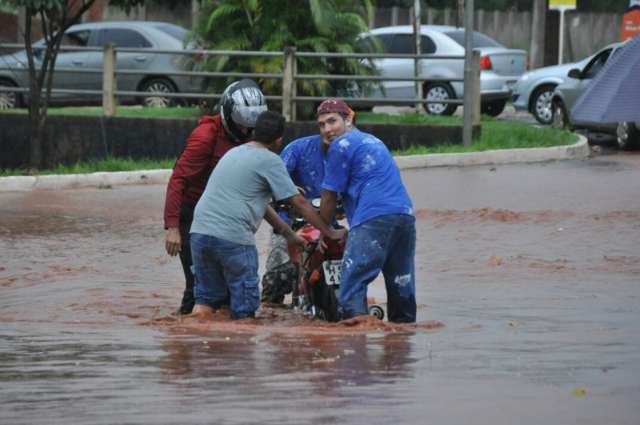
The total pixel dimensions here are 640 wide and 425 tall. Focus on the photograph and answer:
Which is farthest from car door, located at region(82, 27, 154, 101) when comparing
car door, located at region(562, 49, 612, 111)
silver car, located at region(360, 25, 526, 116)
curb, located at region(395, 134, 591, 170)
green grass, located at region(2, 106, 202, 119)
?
curb, located at region(395, 134, 591, 170)

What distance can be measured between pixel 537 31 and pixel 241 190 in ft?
115

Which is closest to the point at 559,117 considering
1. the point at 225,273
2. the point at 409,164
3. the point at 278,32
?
the point at 278,32

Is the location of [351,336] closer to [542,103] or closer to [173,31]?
[542,103]

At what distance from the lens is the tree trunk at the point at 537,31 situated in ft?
141

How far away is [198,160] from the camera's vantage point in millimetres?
9391

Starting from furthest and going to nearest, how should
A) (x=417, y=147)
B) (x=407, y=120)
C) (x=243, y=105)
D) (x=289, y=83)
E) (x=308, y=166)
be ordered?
(x=407, y=120) → (x=289, y=83) → (x=417, y=147) → (x=308, y=166) → (x=243, y=105)

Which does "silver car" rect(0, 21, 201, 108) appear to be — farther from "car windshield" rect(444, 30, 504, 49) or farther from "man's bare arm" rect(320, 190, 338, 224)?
"man's bare arm" rect(320, 190, 338, 224)

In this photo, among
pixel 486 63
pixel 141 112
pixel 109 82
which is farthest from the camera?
pixel 486 63

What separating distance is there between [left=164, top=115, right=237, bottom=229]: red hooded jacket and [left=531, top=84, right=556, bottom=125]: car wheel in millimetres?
17606

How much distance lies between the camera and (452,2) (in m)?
46.6

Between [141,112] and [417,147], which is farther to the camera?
[141,112]

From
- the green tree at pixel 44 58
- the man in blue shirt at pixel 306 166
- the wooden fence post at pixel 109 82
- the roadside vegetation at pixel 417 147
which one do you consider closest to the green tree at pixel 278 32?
the roadside vegetation at pixel 417 147

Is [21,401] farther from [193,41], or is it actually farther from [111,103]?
[193,41]

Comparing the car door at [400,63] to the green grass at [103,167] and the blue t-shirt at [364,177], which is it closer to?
the green grass at [103,167]
